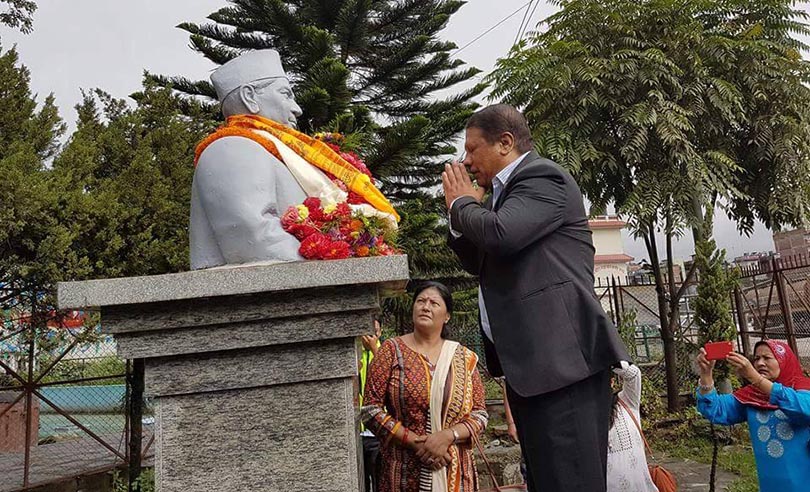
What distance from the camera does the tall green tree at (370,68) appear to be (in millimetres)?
6438

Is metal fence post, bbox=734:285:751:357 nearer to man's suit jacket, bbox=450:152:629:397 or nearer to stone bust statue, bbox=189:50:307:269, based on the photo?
man's suit jacket, bbox=450:152:629:397

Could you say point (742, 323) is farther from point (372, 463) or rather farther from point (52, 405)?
point (52, 405)

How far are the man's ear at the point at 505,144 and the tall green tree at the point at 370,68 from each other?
15.3 ft

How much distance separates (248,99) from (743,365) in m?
2.18

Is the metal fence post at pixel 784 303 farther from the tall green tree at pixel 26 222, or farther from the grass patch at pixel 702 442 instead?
the tall green tree at pixel 26 222

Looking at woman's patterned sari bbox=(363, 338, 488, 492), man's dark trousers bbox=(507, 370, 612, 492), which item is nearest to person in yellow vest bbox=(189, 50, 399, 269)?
woman's patterned sari bbox=(363, 338, 488, 492)

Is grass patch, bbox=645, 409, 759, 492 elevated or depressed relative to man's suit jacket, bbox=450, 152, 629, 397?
depressed

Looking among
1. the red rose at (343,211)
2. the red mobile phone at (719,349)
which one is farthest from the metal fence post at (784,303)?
the red rose at (343,211)

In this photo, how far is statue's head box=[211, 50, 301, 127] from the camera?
2.04 metres

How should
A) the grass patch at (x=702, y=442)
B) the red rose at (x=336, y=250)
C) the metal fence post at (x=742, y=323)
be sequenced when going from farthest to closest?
the metal fence post at (x=742, y=323) < the grass patch at (x=702, y=442) < the red rose at (x=336, y=250)

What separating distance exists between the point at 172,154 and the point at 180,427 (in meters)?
4.69

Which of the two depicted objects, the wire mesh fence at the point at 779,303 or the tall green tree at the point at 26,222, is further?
the wire mesh fence at the point at 779,303

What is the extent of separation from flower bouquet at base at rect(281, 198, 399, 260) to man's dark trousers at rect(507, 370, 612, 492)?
0.66m

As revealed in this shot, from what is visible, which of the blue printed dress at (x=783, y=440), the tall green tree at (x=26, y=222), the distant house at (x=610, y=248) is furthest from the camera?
the distant house at (x=610, y=248)
